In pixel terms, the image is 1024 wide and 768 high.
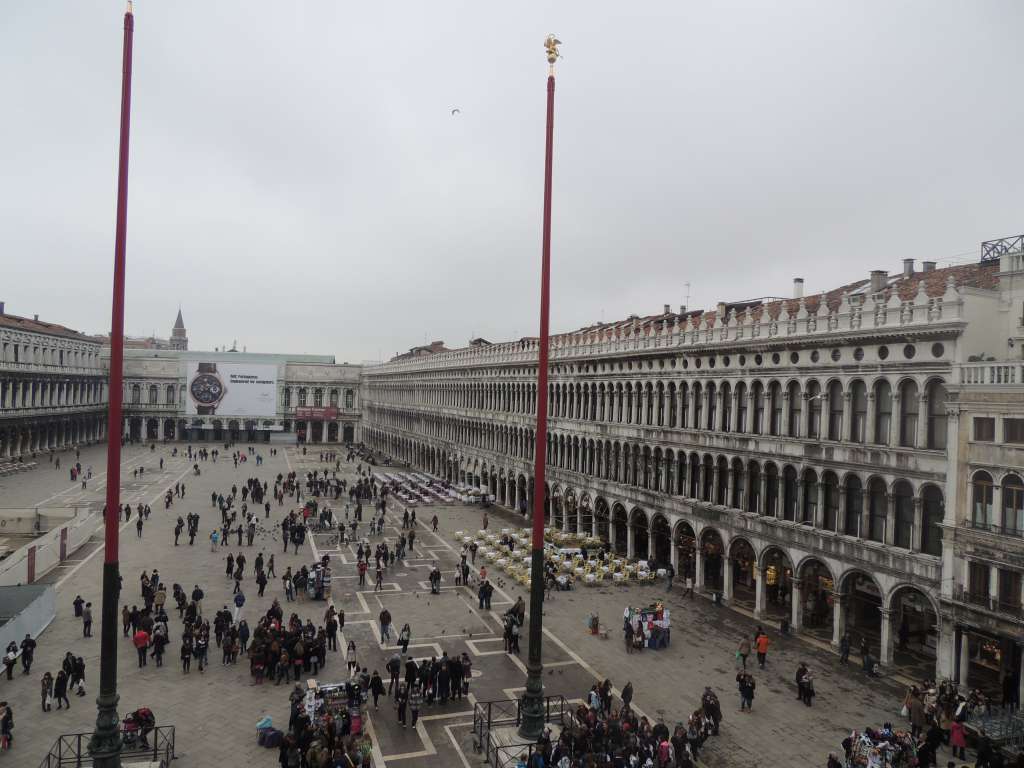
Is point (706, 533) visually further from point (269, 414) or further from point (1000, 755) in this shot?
point (269, 414)

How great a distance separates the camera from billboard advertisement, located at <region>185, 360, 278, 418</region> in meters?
114

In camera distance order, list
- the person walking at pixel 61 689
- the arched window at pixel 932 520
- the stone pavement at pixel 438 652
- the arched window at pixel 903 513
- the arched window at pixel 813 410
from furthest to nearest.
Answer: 1. the arched window at pixel 813 410
2. the arched window at pixel 903 513
3. the arched window at pixel 932 520
4. the person walking at pixel 61 689
5. the stone pavement at pixel 438 652

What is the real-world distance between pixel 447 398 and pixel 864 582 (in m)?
56.0

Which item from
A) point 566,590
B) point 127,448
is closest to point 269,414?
point 127,448

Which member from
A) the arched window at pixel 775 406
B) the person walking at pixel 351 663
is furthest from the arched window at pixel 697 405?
the person walking at pixel 351 663

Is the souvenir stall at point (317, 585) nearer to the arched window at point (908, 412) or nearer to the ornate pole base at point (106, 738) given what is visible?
the ornate pole base at point (106, 738)

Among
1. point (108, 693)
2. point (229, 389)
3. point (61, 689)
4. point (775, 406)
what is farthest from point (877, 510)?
point (229, 389)

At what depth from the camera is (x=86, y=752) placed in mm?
17438

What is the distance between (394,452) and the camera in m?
101

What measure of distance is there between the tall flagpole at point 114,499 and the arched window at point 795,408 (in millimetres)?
25822

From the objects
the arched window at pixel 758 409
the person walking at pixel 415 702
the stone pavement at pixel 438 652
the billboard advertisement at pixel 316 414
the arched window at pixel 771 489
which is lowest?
the stone pavement at pixel 438 652

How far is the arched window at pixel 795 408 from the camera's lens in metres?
30.4

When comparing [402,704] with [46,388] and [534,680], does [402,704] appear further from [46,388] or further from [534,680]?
[46,388]

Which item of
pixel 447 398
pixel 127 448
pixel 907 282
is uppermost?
pixel 907 282
